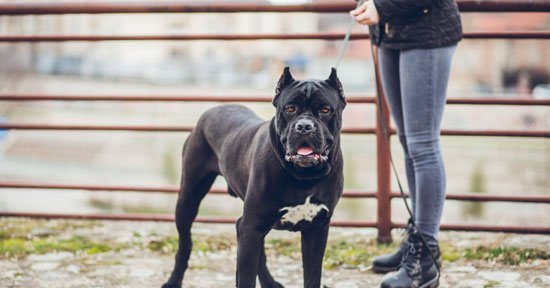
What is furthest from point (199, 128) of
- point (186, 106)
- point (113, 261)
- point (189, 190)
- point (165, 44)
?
point (165, 44)

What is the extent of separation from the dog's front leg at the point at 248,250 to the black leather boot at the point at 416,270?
71 centimetres

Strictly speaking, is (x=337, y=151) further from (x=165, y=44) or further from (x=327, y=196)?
(x=165, y=44)

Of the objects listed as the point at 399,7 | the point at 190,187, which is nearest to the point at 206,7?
the point at 190,187

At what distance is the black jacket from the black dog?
490 mm

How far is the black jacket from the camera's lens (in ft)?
9.45

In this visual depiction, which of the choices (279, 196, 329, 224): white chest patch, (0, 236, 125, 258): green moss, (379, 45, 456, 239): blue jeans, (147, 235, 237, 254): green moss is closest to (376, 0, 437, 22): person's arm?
(379, 45, 456, 239): blue jeans

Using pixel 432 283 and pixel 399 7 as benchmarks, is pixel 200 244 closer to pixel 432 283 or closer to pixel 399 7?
pixel 432 283

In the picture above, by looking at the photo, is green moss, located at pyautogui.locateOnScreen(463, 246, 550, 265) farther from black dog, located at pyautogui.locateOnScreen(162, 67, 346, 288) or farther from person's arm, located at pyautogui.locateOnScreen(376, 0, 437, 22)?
person's arm, located at pyautogui.locateOnScreen(376, 0, 437, 22)

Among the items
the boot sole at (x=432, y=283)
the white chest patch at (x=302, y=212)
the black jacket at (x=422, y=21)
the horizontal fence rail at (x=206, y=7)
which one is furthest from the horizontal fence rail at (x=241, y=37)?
the white chest patch at (x=302, y=212)

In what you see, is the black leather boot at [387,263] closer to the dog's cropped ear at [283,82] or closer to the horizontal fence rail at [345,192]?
the horizontal fence rail at [345,192]

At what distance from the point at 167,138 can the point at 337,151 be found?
33811 mm

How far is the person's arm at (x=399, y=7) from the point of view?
9.37 ft

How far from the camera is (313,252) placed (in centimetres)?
275

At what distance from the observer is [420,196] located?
3088mm
